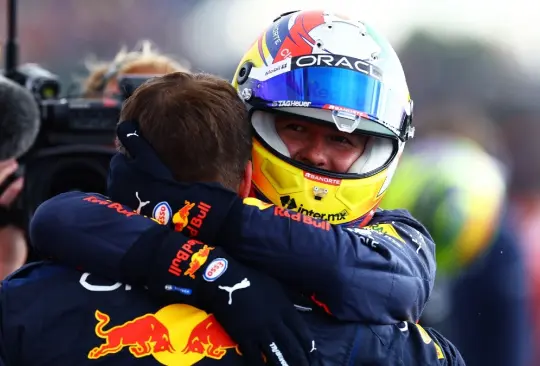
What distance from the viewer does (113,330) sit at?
1.21 metres

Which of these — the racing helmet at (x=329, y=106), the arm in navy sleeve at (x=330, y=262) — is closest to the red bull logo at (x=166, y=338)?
the arm in navy sleeve at (x=330, y=262)

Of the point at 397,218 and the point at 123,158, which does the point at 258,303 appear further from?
the point at 397,218

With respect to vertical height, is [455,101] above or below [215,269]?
below

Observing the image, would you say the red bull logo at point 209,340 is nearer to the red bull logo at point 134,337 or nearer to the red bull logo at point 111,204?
the red bull logo at point 134,337

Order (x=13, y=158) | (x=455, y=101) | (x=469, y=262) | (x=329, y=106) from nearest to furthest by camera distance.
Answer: (x=329, y=106) → (x=13, y=158) → (x=469, y=262) → (x=455, y=101)

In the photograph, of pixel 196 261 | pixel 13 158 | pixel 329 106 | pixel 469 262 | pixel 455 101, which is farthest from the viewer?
pixel 455 101

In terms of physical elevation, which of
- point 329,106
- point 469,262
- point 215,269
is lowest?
point 469,262

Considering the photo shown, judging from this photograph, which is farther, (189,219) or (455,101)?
(455,101)

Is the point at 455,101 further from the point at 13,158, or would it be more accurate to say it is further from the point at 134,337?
the point at 134,337

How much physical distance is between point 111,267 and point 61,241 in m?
0.09

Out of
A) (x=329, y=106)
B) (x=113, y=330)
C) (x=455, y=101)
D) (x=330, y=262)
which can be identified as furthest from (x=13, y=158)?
(x=455, y=101)

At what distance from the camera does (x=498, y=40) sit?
5180 mm

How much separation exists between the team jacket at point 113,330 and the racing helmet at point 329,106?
373 millimetres

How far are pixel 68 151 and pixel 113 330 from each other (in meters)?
1.70
